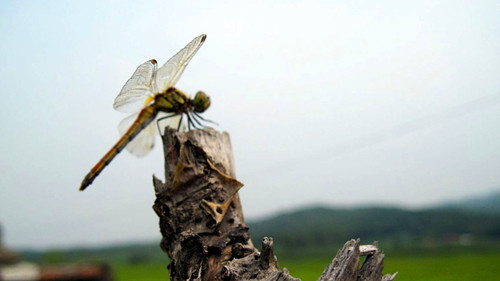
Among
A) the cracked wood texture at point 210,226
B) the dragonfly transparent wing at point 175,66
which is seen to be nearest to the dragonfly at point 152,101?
the dragonfly transparent wing at point 175,66

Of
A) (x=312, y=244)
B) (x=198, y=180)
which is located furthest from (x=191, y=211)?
(x=312, y=244)

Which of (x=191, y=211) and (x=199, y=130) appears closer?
(x=191, y=211)

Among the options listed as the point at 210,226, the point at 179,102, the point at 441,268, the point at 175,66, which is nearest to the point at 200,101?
the point at 179,102

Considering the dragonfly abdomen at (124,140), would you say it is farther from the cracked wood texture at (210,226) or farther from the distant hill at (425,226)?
the distant hill at (425,226)

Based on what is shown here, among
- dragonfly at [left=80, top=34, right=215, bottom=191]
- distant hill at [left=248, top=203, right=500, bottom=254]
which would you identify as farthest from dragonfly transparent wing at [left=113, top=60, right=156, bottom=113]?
distant hill at [left=248, top=203, right=500, bottom=254]

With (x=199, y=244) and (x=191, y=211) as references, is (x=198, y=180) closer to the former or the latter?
(x=191, y=211)

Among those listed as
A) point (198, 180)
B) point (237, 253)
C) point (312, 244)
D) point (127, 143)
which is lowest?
point (312, 244)

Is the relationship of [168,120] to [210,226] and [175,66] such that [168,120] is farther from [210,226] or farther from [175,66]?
[210,226]
